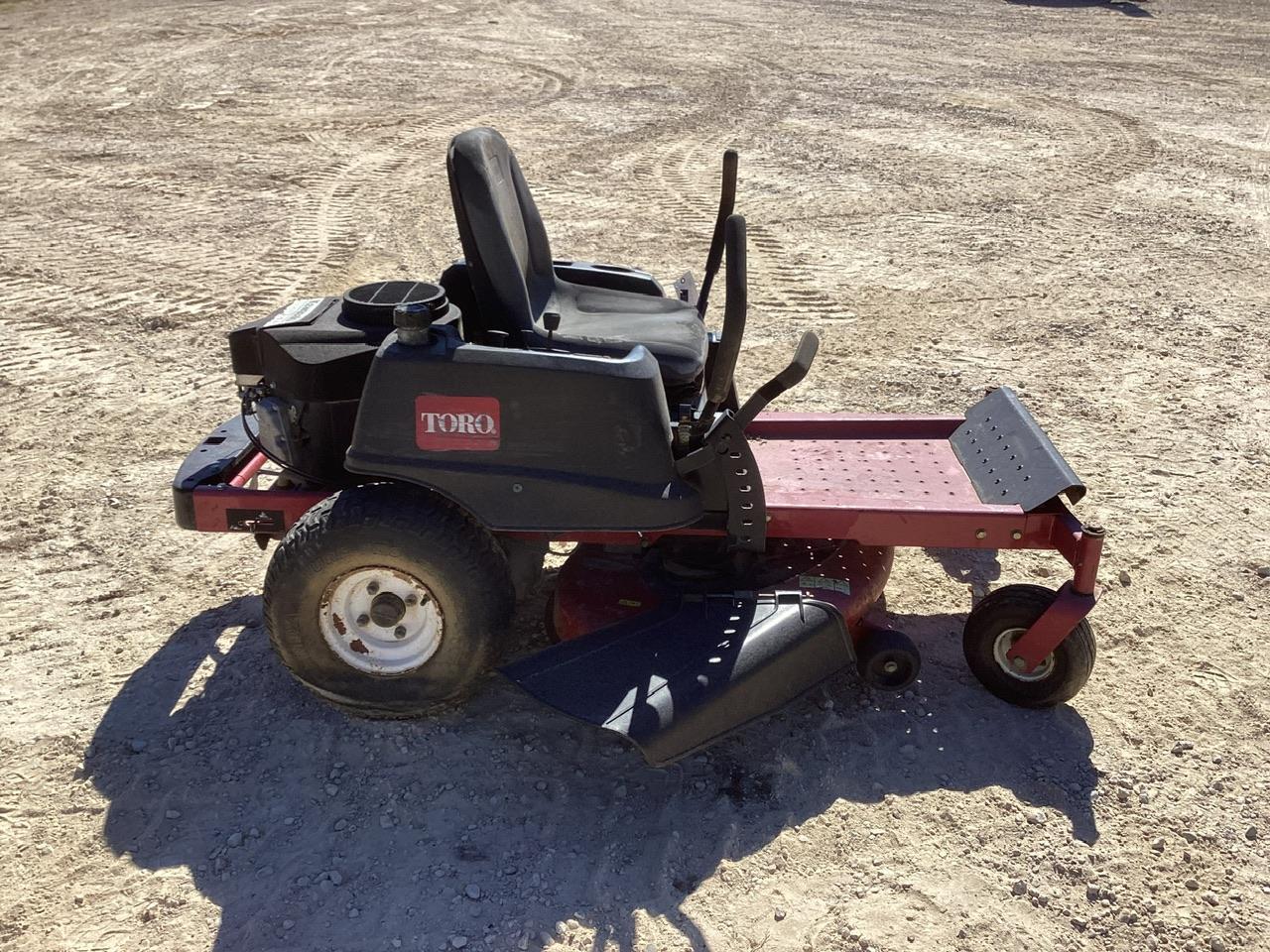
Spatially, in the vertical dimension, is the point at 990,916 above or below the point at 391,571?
below

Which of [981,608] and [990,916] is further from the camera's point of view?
[981,608]

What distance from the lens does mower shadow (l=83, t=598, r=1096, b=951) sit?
8.48 feet

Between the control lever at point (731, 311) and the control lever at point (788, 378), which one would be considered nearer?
the control lever at point (788, 378)

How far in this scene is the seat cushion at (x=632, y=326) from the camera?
3.39 meters

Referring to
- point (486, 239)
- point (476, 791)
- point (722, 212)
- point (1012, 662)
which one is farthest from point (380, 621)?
point (1012, 662)

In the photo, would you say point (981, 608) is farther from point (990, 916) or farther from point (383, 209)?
point (383, 209)

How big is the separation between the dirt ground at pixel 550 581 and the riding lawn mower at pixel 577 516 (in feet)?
0.84

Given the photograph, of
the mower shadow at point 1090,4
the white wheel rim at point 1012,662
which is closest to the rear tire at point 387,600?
the white wheel rim at point 1012,662

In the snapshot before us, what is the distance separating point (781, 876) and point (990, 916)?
0.46 meters

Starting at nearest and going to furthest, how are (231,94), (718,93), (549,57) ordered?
(231,94)
(718,93)
(549,57)

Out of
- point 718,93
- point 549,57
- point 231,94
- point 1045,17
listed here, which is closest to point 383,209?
point 231,94

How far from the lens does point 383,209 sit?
23.6ft

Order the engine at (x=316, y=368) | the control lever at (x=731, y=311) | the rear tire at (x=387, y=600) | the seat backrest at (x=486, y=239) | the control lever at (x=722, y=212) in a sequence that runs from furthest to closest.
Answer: the control lever at (x=722, y=212), the seat backrest at (x=486, y=239), the engine at (x=316, y=368), the rear tire at (x=387, y=600), the control lever at (x=731, y=311)

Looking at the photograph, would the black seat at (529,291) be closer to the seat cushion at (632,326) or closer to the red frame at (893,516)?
the seat cushion at (632,326)
